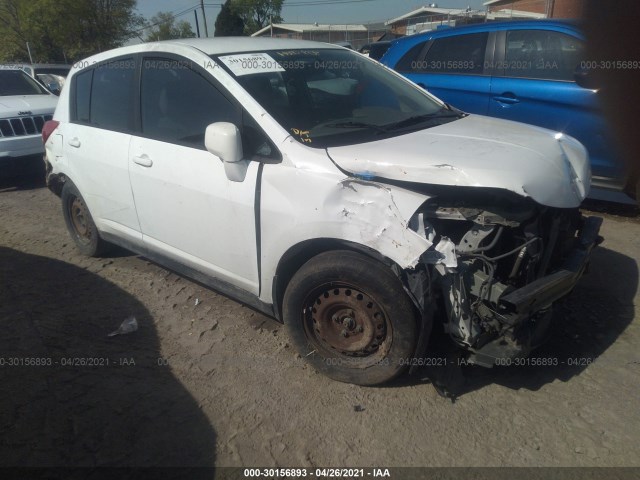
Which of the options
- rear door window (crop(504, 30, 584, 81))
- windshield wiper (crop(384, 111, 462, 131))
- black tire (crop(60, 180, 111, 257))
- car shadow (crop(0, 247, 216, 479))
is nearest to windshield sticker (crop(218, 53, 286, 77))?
windshield wiper (crop(384, 111, 462, 131))

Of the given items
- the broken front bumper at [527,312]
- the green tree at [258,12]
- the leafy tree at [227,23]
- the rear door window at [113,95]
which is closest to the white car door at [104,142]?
the rear door window at [113,95]

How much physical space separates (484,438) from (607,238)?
9.22 ft

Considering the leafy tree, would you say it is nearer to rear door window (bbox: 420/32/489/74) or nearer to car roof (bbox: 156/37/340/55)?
rear door window (bbox: 420/32/489/74)

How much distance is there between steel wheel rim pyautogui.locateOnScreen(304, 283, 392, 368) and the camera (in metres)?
2.60

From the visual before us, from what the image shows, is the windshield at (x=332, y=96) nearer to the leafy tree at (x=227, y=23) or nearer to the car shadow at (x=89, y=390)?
the car shadow at (x=89, y=390)

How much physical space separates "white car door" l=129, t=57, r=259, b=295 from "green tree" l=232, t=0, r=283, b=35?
58055mm

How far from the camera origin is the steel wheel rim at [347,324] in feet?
8.54

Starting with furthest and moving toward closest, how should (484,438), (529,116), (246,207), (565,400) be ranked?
(529,116) < (246,207) < (565,400) < (484,438)

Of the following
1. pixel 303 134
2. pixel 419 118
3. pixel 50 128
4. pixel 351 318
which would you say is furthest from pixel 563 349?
pixel 50 128

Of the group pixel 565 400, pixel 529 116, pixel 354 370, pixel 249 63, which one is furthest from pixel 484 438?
pixel 529 116

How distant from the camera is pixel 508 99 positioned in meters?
5.11

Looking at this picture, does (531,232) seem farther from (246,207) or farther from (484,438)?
(246,207)

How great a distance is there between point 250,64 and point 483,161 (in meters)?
1.55

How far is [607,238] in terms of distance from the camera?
4.38 metres
